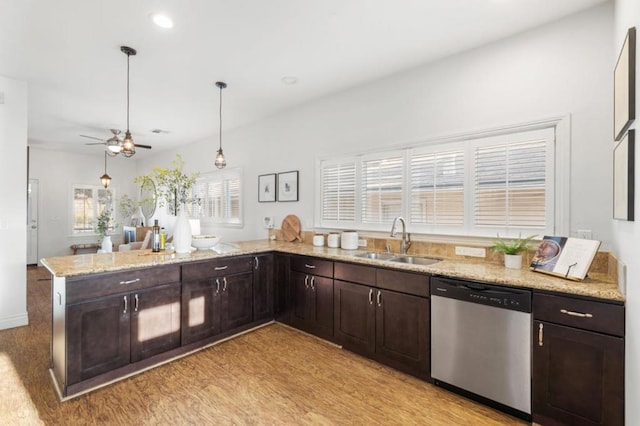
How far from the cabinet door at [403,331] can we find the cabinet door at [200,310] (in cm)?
158

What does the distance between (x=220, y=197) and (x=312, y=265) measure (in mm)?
3278

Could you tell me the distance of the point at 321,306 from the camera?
3227 millimetres

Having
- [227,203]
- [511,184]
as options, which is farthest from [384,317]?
[227,203]

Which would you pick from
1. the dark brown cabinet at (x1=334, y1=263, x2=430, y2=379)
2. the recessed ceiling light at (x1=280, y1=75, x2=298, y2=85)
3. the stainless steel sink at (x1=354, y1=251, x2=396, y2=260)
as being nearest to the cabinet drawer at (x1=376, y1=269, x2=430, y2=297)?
the dark brown cabinet at (x1=334, y1=263, x2=430, y2=379)

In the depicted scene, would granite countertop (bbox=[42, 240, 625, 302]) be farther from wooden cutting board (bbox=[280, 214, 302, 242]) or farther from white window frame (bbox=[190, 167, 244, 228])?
white window frame (bbox=[190, 167, 244, 228])

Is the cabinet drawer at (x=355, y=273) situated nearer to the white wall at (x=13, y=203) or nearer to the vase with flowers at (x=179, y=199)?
the vase with flowers at (x=179, y=199)

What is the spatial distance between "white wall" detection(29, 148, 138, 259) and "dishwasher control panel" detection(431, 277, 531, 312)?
8.38 m

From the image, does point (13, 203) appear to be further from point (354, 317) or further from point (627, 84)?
point (627, 84)

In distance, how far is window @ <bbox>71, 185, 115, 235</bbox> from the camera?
7.97 meters

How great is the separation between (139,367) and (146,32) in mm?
2799

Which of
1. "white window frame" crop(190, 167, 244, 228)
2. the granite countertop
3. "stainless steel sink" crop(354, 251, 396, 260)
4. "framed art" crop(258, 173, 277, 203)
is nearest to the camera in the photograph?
the granite countertop

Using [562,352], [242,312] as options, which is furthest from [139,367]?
[562,352]

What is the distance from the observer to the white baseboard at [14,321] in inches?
138

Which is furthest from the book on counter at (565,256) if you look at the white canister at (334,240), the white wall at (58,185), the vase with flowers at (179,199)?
the white wall at (58,185)
